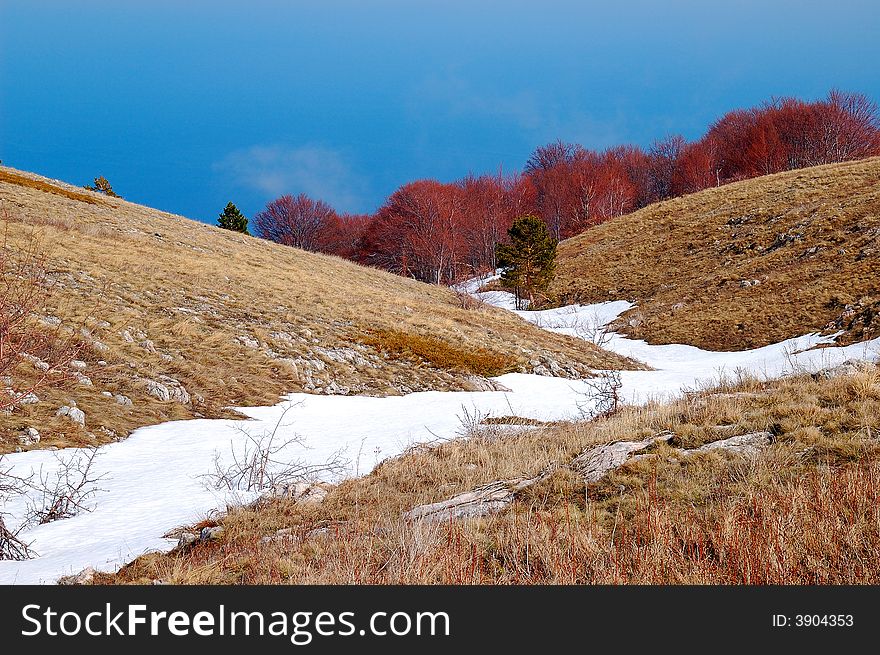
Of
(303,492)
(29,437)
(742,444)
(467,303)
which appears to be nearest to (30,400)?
(29,437)

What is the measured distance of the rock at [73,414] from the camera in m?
8.23

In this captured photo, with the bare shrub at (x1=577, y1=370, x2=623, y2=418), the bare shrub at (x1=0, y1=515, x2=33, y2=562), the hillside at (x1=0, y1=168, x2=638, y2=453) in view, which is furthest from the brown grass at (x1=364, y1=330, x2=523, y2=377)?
the bare shrub at (x1=0, y1=515, x2=33, y2=562)

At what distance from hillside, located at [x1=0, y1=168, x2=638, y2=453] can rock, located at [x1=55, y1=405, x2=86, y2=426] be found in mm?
122

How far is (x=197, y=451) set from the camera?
8102 mm

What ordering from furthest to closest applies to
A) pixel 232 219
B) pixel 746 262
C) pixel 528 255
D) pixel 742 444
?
1. pixel 232 219
2. pixel 528 255
3. pixel 746 262
4. pixel 742 444

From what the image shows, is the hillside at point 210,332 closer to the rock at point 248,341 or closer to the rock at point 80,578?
the rock at point 248,341

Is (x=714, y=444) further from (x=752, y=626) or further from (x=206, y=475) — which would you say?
(x=206, y=475)

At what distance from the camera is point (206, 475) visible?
263 inches

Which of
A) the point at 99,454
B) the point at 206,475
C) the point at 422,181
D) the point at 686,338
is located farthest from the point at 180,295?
the point at 422,181

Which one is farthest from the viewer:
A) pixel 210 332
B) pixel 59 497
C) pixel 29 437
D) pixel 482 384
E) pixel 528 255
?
pixel 528 255

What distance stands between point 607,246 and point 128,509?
1824 inches

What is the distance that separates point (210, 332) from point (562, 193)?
193 feet

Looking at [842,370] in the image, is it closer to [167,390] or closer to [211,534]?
[211,534]

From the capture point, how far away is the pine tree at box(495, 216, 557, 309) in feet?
121
